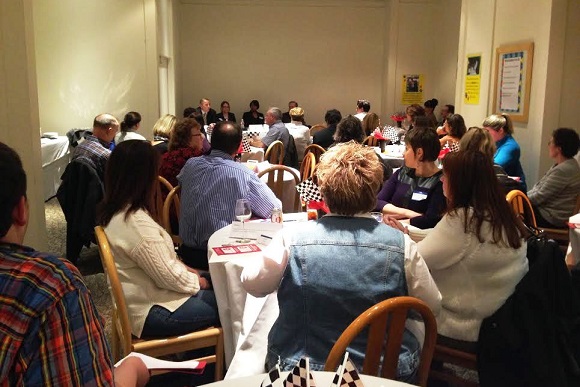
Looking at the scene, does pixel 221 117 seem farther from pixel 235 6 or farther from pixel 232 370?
pixel 232 370

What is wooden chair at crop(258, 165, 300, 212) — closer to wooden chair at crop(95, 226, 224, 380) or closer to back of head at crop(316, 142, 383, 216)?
wooden chair at crop(95, 226, 224, 380)

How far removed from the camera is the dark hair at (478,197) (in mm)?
2086

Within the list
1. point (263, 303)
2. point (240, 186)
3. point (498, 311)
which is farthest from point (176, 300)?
point (498, 311)

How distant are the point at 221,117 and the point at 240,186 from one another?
27.2 feet

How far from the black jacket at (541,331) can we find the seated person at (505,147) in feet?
11.8

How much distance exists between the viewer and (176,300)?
7.73ft

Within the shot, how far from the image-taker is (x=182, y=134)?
4121 millimetres

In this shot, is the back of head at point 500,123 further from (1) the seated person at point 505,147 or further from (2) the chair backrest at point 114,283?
(2) the chair backrest at point 114,283

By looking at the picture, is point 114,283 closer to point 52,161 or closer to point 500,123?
point 500,123

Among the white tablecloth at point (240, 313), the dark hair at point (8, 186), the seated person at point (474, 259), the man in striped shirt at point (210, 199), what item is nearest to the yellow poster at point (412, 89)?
the man in striped shirt at point (210, 199)

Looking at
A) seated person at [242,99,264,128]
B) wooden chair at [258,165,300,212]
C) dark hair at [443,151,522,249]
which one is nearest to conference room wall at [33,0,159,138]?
seated person at [242,99,264,128]

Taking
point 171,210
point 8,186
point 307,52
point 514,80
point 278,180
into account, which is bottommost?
point 171,210

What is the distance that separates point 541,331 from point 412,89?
32.9ft

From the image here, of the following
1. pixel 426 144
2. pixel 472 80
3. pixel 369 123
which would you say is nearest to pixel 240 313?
pixel 426 144
